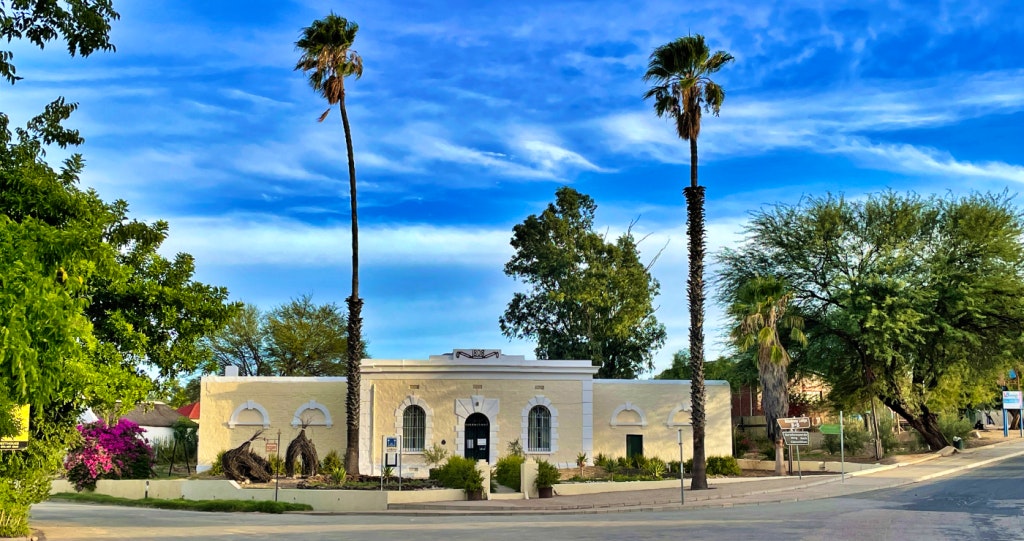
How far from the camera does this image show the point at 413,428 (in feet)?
122

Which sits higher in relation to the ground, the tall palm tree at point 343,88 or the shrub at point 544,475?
the tall palm tree at point 343,88

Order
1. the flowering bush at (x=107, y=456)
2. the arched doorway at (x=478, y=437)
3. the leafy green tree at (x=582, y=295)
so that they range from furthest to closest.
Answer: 1. the leafy green tree at (x=582, y=295)
2. the arched doorway at (x=478, y=437)
3. the flowering bush at (x=107, y=456)

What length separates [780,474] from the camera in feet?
112

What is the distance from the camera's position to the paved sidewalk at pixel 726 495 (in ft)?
86.6

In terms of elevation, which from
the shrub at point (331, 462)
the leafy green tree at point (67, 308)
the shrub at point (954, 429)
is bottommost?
the shrub at point (331, 462)

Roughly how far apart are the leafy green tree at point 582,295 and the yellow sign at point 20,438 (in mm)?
38180

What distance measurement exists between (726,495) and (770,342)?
8.22 m

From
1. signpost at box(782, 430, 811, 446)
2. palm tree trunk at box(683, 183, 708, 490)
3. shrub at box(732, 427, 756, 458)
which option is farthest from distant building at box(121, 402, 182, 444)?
signpost at box(782, 430, 811, 446)

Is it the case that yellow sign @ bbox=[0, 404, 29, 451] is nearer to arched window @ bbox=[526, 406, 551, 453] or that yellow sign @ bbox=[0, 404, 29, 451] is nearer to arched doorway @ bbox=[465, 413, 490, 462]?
arched doorway @ bbox=[465, 413, 490, 462]

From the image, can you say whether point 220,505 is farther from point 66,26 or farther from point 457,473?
point 66,26

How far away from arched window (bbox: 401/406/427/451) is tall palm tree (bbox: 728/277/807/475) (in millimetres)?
13341

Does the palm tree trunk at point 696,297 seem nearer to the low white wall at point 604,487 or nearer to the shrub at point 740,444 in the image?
the low white wall at point 604,487

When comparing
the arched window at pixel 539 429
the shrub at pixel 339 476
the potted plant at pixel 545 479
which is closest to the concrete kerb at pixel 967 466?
the potted plant at pixel 545 479

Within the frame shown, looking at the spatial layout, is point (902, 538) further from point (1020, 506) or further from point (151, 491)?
point (151, 491)
